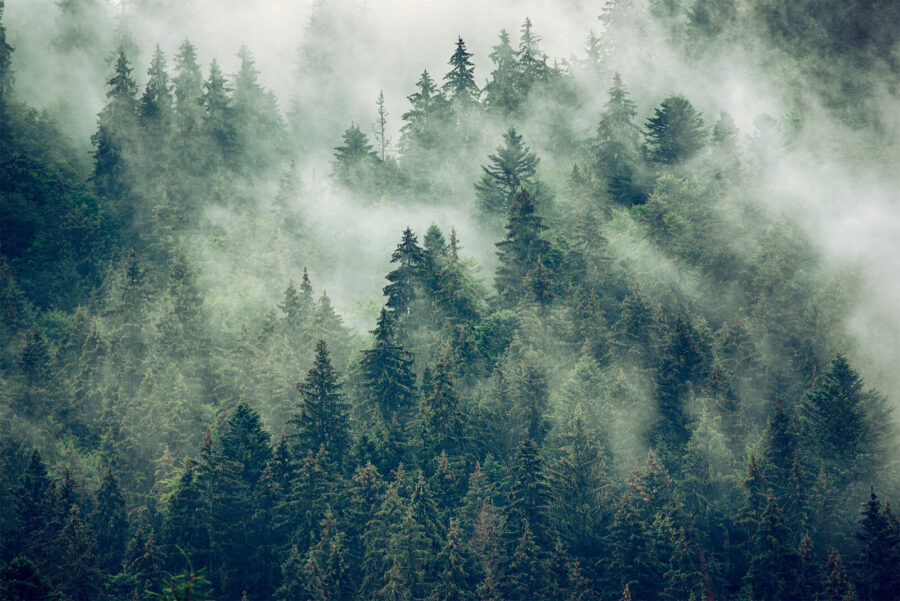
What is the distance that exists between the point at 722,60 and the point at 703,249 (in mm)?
45130

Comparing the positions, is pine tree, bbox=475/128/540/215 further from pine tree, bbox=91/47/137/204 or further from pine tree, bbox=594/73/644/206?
pine tree, bbox=91/47/137/204

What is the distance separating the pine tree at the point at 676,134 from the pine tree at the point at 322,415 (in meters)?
41.2

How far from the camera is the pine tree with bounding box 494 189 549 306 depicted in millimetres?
79750

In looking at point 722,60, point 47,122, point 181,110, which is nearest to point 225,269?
point 181,110

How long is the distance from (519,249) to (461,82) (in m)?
34.9

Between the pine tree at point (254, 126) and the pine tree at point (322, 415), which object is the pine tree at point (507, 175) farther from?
the pine tree at point (254, 126)

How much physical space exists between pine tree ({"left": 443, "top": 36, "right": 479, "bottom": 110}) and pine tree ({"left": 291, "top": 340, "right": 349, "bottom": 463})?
48711 millimetres

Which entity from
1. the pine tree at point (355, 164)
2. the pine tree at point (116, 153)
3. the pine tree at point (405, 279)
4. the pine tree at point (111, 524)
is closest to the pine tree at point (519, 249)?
the pine tree at point (405, 279)

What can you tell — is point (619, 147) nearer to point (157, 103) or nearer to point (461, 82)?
point (461, 82)

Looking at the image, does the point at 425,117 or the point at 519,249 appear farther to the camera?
the point at 425,117

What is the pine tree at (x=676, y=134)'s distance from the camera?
91.5 meters

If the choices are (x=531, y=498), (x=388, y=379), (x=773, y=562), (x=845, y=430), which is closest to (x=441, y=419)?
(x=388, y=379)

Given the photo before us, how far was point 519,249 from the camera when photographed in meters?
80.4

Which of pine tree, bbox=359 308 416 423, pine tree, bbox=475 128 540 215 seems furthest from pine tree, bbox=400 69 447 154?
pine tree, bbox=359 308 416 423
